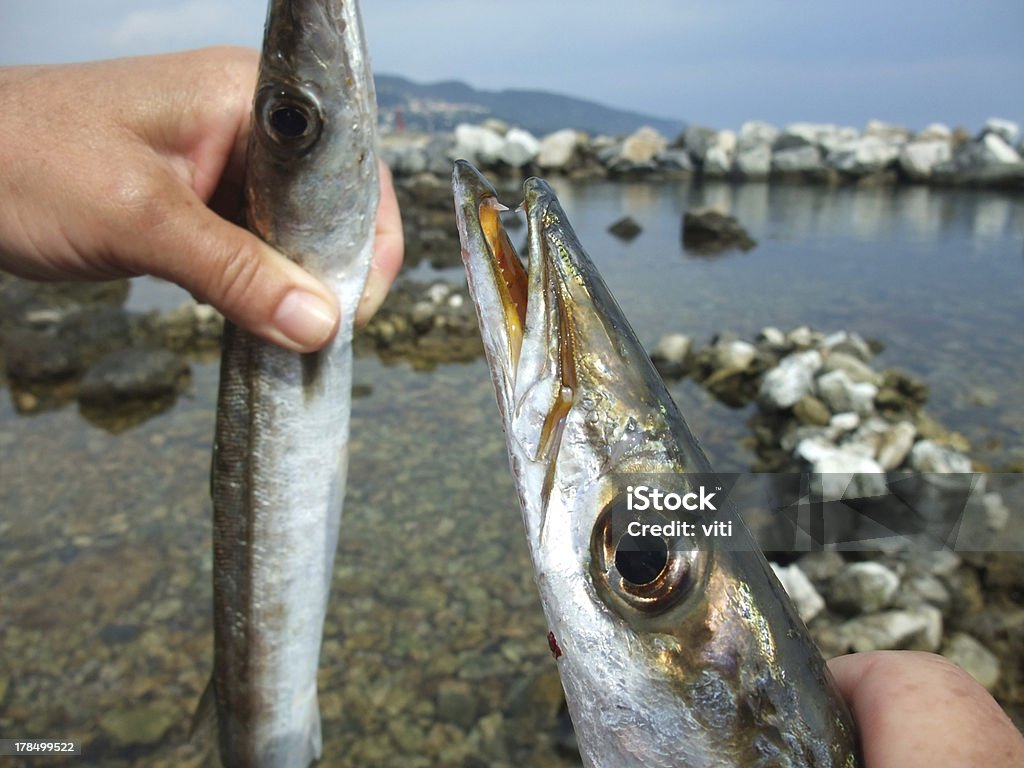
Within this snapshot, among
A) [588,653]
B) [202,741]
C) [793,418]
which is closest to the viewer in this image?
[588,653]

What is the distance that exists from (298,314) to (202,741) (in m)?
2.91

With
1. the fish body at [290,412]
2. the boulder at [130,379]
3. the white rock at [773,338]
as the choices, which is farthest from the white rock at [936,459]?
the boulder at [130,379]

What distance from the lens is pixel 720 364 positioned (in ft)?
27.6

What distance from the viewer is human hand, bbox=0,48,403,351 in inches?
91.7

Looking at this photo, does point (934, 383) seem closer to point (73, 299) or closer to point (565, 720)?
point (565, 720)

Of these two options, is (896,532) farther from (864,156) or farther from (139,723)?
(864,156)

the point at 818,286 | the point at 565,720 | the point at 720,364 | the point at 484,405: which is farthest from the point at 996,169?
the point at 565,720

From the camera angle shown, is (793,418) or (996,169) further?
(996,169)

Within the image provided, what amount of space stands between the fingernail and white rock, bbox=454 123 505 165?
1087 inches

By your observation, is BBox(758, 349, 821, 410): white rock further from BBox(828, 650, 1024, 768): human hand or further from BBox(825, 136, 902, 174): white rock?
BBox(825, 136, 902, 174): white rock

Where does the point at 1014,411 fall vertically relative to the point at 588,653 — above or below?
below

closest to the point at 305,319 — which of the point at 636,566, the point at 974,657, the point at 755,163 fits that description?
the point at 636,566

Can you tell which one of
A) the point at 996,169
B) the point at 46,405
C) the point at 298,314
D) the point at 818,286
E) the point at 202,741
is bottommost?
the point at 202,741

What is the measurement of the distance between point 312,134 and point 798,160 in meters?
30.2
